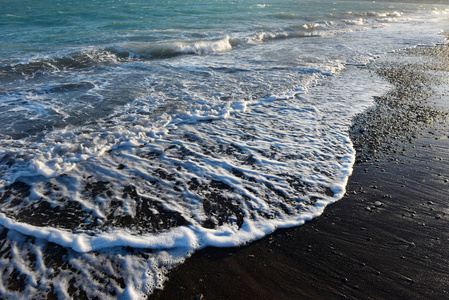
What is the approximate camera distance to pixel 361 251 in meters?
2.74

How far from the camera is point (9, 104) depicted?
21.0 ft

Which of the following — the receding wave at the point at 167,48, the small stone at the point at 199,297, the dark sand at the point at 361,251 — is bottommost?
the small stone at the point at 199,297

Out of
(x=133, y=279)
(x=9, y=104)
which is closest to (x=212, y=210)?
(x=133, y=279)

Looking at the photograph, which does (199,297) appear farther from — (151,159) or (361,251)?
(151,159)

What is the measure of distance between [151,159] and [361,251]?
10.2 feet

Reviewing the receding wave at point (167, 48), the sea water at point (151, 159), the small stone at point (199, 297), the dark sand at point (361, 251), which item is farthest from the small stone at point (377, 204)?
the receding wave at point (167, 48)

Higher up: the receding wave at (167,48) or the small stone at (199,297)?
the receding wave at (167,48)

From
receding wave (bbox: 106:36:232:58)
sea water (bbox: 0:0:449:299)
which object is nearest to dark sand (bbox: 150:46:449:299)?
sea water (bbox: 0:0:449:299)

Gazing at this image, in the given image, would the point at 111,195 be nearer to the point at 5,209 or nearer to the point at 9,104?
the point at 5,209

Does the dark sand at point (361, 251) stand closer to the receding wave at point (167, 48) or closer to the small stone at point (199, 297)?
the small stone at point (199, 297)

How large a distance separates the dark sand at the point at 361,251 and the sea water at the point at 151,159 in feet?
0.64

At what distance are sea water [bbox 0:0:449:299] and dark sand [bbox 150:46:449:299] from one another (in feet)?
0.64

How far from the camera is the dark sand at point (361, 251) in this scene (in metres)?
2.37

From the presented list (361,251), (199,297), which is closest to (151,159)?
(199,297)
